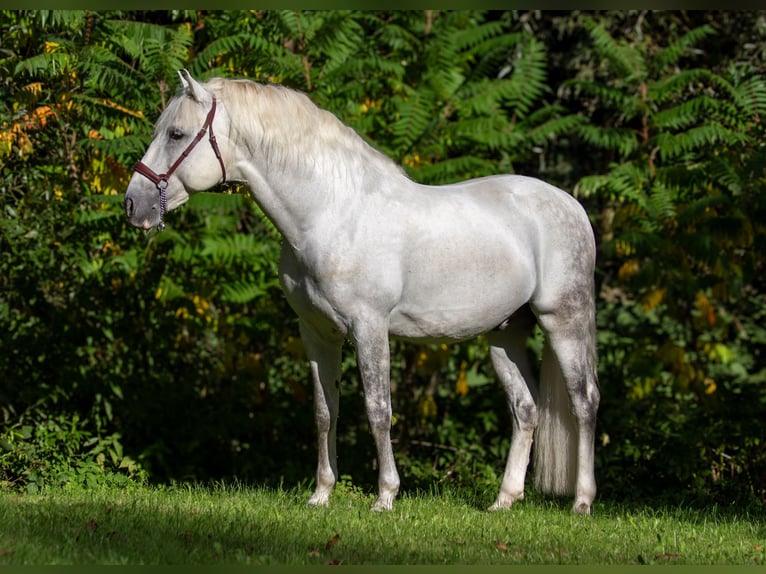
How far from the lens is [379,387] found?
545 centimetres

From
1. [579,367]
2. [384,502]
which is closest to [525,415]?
[579,367]

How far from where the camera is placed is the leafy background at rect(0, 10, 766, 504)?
7.17 metres

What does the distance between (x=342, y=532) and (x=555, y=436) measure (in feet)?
6.00

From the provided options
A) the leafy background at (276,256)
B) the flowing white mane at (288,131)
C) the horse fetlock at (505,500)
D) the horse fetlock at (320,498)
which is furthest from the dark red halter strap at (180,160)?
the horse fetlock at (505,500)

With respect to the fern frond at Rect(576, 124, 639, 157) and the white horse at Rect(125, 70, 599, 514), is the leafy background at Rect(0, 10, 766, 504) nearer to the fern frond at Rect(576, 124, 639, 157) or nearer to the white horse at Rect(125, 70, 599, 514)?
the fern frond at Rect(576, 124, 639, 157)

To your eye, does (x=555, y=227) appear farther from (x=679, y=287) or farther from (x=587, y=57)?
(x=587, y=57)

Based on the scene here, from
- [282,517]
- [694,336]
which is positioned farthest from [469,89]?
[282,517]

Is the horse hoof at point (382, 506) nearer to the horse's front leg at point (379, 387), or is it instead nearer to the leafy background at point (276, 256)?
the horse's front leg at point (379, 387)

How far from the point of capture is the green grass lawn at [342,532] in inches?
173

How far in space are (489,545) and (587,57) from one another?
636 centimetres

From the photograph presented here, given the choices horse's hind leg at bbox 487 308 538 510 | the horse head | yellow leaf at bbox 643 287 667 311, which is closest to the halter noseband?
the horse head

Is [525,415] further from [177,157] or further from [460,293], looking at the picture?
[177,157]

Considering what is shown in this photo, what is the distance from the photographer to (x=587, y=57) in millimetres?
9805

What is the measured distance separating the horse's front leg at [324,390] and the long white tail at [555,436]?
133cm
